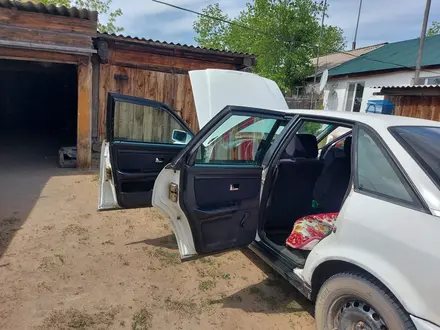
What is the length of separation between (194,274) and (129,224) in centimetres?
156

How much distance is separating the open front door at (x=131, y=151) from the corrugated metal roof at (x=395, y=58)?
12342mm

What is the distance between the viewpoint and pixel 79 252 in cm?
350

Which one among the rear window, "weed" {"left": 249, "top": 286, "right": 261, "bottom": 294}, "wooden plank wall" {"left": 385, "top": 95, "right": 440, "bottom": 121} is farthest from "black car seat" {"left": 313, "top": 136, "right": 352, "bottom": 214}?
"wooden plank wall" {"left": 385, "top": 95, "right": 440, "bottom": 121}

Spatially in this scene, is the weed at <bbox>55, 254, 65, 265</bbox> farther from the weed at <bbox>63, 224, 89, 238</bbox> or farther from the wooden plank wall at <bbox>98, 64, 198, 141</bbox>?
the wooden plank wall at <bbox>98, 64, 198, 141</bbox>

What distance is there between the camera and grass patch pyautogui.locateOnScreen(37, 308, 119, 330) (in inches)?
93.5

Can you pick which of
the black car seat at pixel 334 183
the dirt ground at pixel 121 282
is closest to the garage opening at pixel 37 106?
the dirt ground at pixel 121 282

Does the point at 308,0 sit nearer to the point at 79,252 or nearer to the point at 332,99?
the point at 332,99

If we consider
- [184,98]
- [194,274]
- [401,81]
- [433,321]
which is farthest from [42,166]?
[401,81]

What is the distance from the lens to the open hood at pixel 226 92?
3.75 metres

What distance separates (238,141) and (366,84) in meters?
13.7

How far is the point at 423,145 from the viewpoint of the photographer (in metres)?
2.04

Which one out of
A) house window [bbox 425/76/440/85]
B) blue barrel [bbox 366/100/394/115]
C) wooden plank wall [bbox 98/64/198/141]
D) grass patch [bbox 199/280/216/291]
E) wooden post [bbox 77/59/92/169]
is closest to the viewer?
grass patch [bbox 199/280/216/291]

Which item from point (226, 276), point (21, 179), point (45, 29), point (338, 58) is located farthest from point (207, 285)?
point (338, 58)

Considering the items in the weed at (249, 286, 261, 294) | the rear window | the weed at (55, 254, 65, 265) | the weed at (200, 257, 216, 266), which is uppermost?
the rear window
